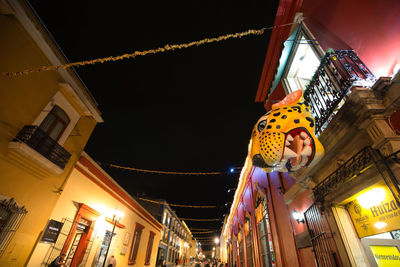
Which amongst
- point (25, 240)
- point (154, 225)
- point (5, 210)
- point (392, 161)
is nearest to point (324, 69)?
point (392, 161)

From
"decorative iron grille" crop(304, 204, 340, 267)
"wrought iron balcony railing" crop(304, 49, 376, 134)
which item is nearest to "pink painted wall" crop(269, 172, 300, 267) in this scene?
"decorative iron grille" crop(304, 204, 340, 267)

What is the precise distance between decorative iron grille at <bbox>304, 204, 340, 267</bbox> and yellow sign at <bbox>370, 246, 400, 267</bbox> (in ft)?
2.11

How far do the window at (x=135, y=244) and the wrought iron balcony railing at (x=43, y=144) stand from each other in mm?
8855

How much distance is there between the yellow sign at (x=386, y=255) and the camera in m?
2.66

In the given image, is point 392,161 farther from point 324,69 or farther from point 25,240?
point 25,240

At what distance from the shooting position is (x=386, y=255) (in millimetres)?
2777

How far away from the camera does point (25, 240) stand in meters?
5.01

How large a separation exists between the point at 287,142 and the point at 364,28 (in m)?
2.75

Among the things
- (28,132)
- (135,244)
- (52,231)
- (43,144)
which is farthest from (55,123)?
(135,244)

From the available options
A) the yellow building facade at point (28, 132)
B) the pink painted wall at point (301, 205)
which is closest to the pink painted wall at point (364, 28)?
the pink painted wall at point (301, 205)

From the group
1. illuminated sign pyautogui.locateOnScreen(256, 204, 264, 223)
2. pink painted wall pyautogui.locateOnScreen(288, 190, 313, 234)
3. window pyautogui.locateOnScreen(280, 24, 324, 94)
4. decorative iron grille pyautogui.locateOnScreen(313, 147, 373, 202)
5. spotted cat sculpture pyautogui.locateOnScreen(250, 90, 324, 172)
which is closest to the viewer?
spotted cat sculpture pyautogui.locateOnScreen(250, 90, 324, 172)

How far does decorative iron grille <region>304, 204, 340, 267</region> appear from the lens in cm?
293

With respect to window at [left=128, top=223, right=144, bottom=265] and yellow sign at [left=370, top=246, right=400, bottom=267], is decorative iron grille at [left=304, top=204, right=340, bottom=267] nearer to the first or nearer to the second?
yellow sign at [left=370, top=246, right=400, bottom=267]

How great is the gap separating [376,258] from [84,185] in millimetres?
8870
